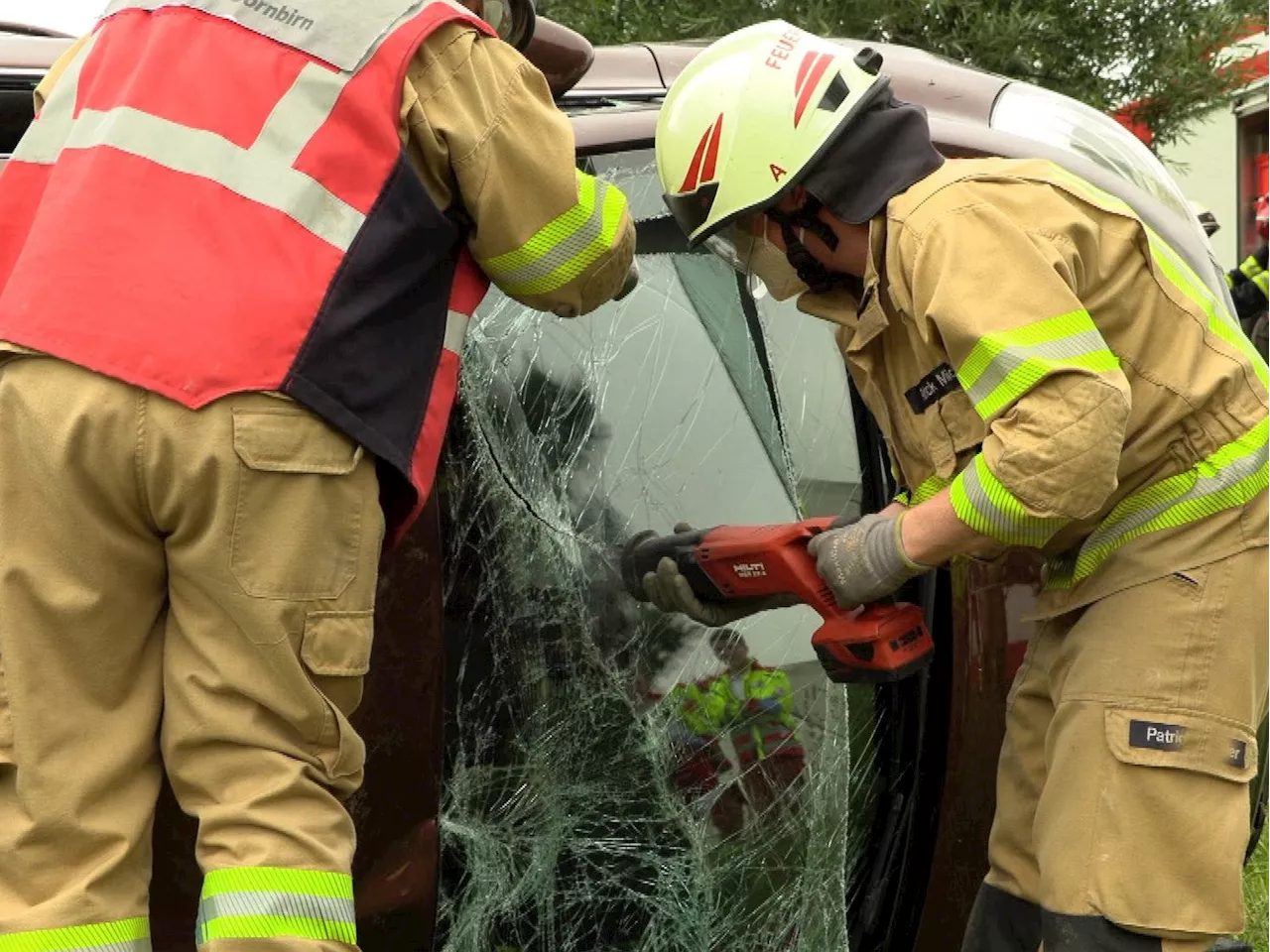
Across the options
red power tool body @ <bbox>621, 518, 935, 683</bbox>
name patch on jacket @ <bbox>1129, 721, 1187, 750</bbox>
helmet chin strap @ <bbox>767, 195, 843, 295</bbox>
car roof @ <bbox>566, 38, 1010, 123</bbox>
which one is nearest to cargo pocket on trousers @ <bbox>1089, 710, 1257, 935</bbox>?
name patch on jacket @ <bbox>1129, 721, 1187, 750</bbox>

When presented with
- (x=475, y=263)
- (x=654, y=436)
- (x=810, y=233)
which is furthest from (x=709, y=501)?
(x=475, y=263)

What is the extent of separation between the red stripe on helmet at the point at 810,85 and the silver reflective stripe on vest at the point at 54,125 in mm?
995

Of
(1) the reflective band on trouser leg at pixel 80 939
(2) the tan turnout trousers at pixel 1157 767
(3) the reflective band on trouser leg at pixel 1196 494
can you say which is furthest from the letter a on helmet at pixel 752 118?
(1) the reflective band on trouser leg at pixel 80 939

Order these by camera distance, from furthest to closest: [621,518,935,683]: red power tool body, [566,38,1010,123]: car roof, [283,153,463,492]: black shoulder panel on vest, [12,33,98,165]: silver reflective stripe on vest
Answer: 1. [566,38,1010,123]: car roof
2. [621,518,935,683]: red power tool body
3. [12,33,98,165]: silver reflective stripe on vest
4. [283,153,463,492]: black shoulder panel on vest

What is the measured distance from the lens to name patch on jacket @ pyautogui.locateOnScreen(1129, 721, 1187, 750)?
7.68ft

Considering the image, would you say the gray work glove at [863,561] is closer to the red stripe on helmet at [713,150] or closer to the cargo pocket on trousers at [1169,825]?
the cargo pocket on trousers at [1169,825]

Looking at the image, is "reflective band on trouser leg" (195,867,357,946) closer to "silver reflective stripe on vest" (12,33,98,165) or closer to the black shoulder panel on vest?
the black shoulder panel on vest

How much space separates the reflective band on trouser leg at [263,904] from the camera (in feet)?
6.09

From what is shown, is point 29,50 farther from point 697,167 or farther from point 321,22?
point 697,167

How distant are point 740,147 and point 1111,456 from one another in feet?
2.39

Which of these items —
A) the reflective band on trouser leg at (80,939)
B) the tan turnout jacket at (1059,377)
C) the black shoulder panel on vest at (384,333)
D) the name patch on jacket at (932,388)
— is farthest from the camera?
the name patch on jacket at (932,388)

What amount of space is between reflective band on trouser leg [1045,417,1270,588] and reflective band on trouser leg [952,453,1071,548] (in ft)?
0.60

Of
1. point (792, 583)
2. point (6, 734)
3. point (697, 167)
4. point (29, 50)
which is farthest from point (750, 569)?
point (29, 50)

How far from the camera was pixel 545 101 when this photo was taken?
2.18 meters
